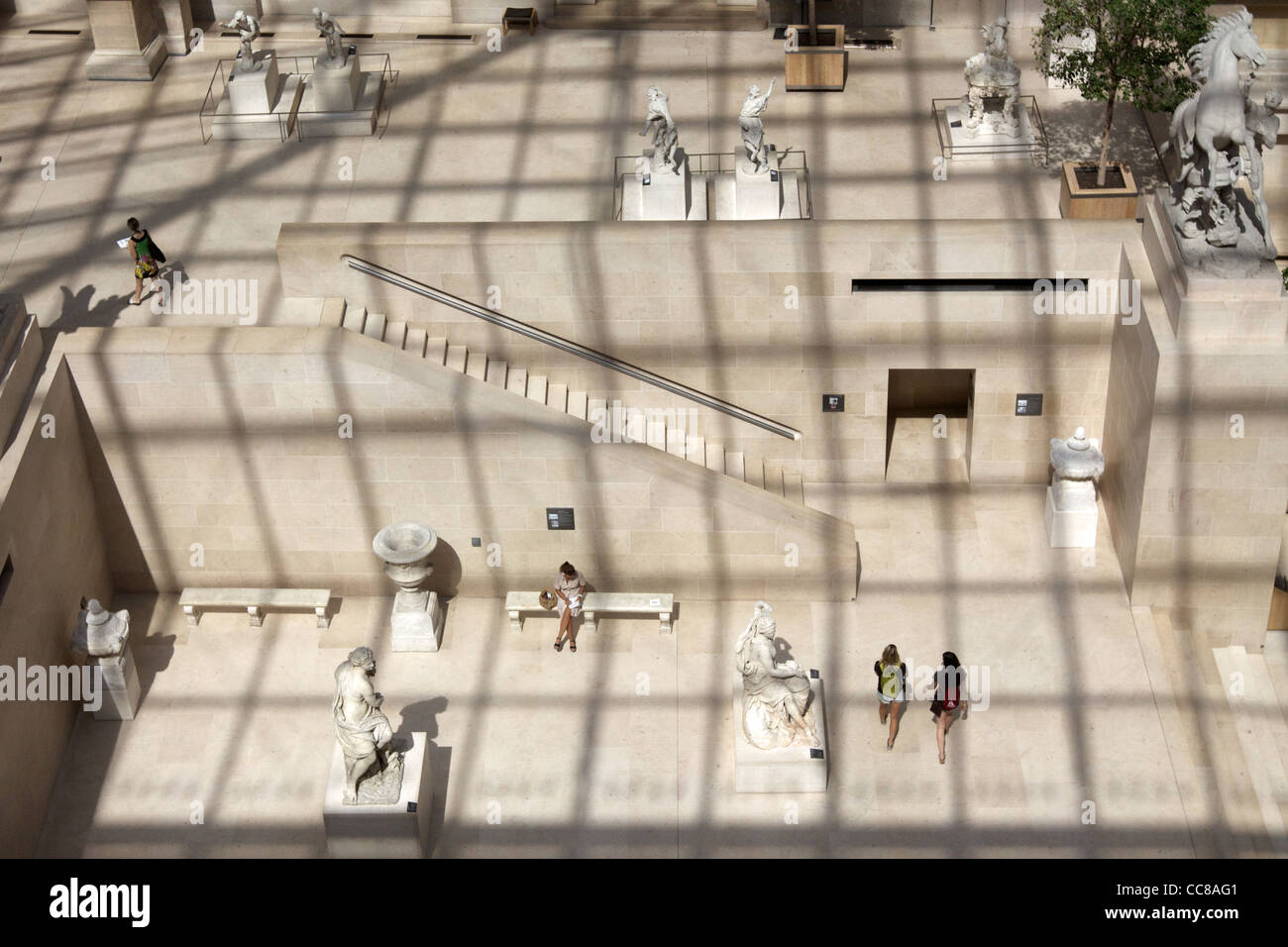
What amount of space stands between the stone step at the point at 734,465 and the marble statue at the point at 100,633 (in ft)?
28.5

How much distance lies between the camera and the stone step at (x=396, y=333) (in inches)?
1138

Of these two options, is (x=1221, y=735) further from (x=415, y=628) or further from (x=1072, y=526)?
(x=415, y=628)

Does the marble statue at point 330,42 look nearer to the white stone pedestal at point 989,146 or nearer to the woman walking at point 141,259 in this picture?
the woman walking at point 141,259

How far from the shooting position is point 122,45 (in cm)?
3450

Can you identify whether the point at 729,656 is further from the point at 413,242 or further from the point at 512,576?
the point at 413,242

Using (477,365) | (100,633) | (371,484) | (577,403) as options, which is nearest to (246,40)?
(477,365)

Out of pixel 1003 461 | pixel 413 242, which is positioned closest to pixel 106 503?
pixel 413 242

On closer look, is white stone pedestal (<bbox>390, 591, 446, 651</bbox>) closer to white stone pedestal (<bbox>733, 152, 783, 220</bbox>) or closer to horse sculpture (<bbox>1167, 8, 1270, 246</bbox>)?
white stone pedestal (<bbox>733, 152, 783, 220</bbox>)

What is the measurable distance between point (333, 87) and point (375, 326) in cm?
576

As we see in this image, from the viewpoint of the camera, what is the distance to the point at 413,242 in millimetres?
28812

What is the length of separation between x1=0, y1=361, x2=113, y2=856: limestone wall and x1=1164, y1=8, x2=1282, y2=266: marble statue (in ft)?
48.9

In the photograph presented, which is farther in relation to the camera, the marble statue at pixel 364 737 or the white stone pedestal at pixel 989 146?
the white stone pedestal at pixel 989 146

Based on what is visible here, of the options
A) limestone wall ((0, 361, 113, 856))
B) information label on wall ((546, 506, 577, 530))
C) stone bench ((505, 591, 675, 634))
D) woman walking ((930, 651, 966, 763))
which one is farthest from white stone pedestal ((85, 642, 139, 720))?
woman walking ((930, 651, 966, 763))

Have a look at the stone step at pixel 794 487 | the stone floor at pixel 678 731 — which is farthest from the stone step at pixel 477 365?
the stone step at pixel 794 487
